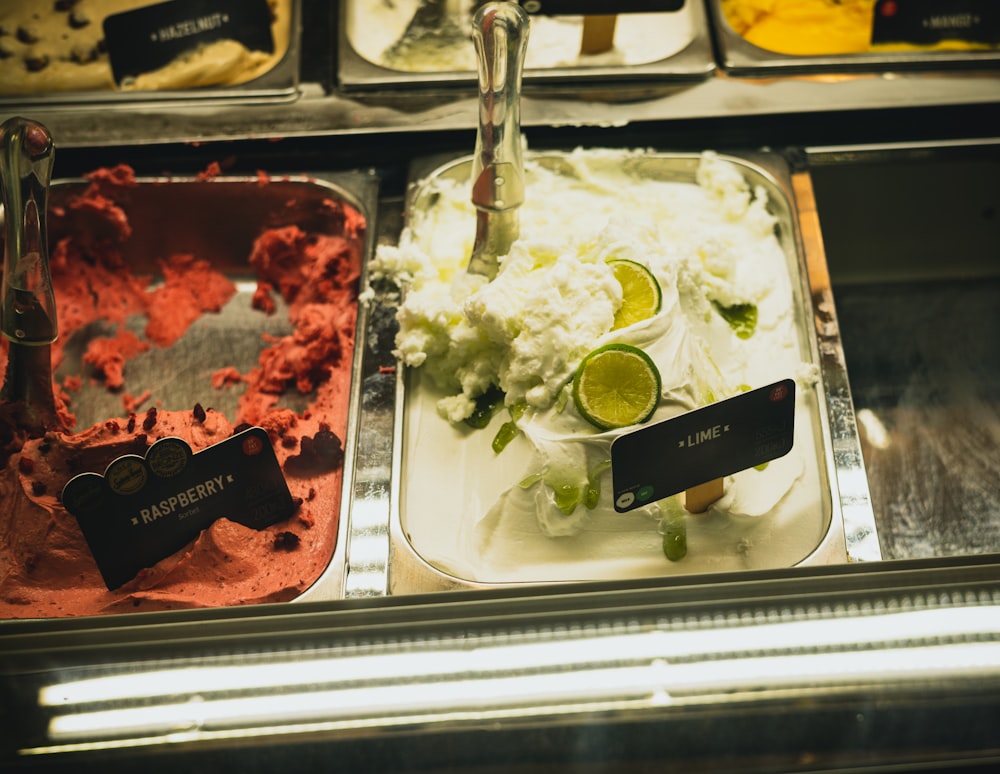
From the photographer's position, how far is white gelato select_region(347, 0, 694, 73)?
7.50 ft

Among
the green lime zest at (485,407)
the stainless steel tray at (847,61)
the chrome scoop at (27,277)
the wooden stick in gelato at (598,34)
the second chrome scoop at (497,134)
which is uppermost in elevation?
the wooden stick in gelato at (598,34)

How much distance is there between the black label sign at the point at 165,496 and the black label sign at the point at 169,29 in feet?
3.88

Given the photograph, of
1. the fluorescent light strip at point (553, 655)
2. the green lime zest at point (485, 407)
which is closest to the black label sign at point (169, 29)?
the green lime zest at point (485, 407)

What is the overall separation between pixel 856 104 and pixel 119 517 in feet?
5.81

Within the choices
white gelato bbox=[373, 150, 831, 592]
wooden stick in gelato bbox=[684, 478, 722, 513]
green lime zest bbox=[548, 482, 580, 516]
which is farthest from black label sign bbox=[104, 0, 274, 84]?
wooden stick in gelato bbox=[684, 478, 722, 513]

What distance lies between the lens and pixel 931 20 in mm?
2229

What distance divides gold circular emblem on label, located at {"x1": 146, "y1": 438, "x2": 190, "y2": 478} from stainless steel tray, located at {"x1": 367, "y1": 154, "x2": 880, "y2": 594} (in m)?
0.35

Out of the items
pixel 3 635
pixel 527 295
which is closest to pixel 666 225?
pixel 527 295

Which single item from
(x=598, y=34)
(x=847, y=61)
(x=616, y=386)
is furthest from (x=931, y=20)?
(x=616, y=386)

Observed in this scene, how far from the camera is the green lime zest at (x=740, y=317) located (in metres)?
1.83

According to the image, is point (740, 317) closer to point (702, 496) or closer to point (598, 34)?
point (702, 496)

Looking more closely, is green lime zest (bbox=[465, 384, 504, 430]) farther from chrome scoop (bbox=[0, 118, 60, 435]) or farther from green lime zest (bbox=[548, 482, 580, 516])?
chrome scoop (bbox=[0, 118, 60, 435])

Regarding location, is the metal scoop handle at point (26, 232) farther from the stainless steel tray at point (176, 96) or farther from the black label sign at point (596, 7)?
the black label sign at point (596, 7)

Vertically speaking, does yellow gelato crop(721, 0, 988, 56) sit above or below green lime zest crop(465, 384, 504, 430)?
above
